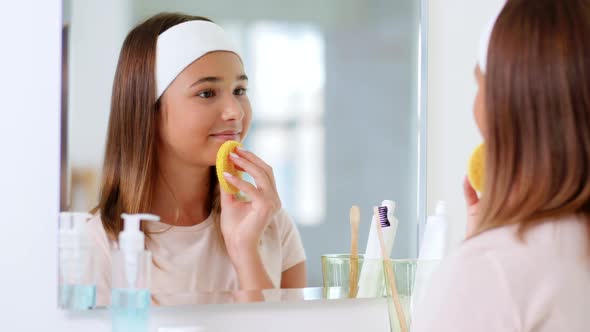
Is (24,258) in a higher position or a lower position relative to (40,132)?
lower

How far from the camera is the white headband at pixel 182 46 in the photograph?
1.04 metres

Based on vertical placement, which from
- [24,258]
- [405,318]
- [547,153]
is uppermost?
[547,153]

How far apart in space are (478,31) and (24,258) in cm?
80

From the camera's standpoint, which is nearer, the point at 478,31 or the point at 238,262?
the point at 238,262

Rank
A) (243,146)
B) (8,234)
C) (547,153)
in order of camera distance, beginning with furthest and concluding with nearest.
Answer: (243,146) → (8,234) → (547,153)

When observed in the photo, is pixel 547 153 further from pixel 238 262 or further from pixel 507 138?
pixel 238 262

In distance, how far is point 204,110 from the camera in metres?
1.06

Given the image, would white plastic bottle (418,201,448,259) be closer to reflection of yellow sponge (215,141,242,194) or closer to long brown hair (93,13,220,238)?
reflection of yellow sponge (215,141,242,194)

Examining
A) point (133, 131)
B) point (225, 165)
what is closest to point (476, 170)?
point (225, 165)

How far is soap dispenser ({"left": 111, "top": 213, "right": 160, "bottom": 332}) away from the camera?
0.95 meters

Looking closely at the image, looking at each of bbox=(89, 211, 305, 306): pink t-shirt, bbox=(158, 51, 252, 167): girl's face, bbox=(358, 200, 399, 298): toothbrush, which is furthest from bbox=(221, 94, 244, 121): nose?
bbox=(358, 200, 399, 298): toothbrush

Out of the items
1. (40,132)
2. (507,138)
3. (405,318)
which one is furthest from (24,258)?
(507,138)

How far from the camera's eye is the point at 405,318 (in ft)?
3.59

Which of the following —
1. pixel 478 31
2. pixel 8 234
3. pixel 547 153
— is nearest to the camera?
pixel 547 153
